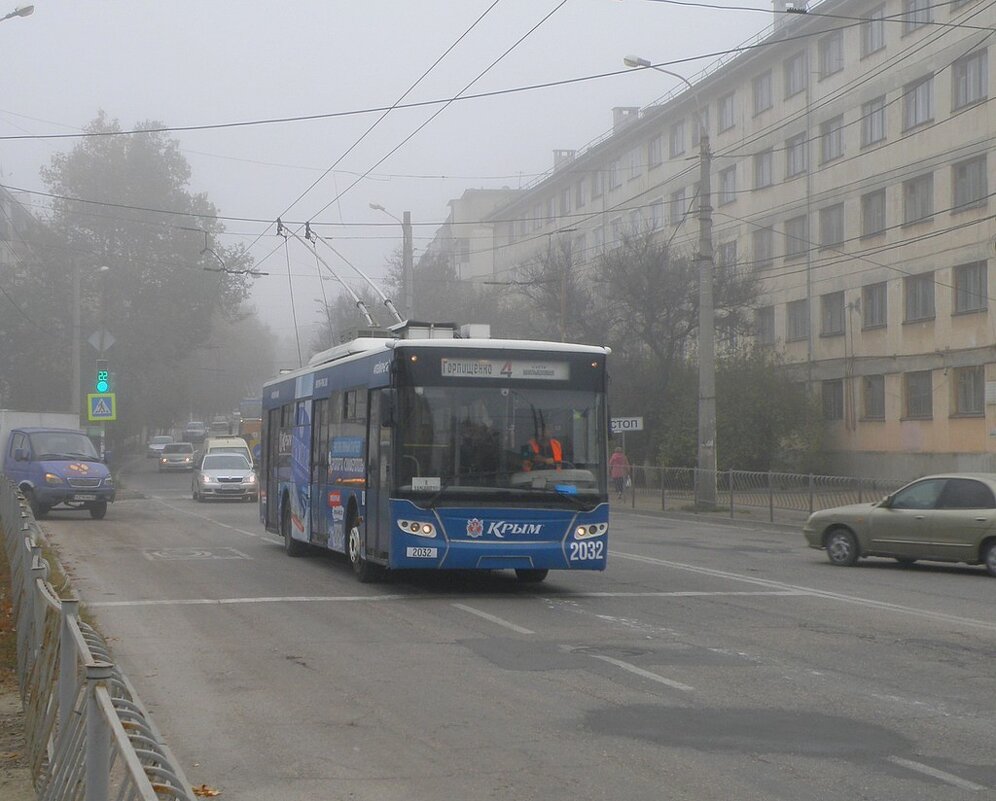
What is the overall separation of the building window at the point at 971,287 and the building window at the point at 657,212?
2272 centimetres

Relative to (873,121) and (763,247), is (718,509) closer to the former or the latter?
(873,121)

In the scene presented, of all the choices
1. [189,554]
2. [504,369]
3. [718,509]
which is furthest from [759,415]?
[504,369]

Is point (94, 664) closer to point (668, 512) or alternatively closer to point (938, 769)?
point (938, 769)

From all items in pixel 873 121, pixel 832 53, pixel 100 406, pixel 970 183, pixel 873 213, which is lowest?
pixel 100 406

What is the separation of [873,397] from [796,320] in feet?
18.7

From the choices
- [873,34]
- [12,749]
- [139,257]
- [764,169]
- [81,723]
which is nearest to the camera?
[81,723]

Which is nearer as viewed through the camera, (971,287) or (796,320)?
(971,287)

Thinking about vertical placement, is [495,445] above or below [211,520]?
above

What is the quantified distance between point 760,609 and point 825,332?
34.5 m

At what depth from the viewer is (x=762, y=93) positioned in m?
51.8

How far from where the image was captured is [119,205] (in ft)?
204

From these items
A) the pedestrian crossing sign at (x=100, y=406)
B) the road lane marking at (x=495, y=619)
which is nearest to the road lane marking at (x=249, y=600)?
the road lane marking at (x=495, y=619)

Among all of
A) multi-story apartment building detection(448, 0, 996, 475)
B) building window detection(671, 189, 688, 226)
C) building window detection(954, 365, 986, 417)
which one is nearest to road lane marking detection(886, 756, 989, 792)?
multi-story apartment building detection(448, 0, 996, 475)

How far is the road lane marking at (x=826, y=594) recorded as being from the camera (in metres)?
12.8
